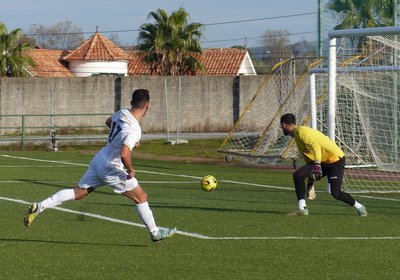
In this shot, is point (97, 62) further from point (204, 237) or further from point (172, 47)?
point (204, 237)

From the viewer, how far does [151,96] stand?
41875mm

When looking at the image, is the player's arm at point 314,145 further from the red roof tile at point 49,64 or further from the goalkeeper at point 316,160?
the red roof tile at point 49,64

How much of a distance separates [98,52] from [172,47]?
576 inches

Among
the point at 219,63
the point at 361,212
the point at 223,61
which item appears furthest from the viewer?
the point at 223,61

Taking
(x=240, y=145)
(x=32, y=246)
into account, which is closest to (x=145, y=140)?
(x=240, y=145)

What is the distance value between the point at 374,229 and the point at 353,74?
9.71 m

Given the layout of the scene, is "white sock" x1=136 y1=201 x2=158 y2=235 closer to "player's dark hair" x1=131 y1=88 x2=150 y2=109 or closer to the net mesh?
"player's dark hair" x1=131 y1=88 x2=150 y2=109

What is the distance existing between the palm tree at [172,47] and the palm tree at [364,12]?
1018 inches

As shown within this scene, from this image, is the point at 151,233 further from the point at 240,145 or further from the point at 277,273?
the point at 240,145

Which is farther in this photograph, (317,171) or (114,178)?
(317,171)

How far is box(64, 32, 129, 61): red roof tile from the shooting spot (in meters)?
65.1

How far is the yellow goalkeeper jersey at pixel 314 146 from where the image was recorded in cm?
1410

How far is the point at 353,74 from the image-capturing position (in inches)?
875

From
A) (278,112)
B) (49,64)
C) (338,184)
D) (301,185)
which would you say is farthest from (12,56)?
(338,184)
